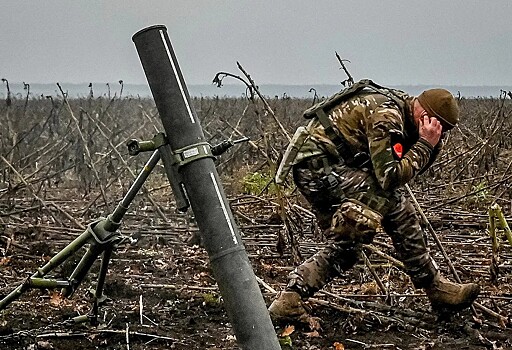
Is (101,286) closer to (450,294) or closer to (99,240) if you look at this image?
(99,240)

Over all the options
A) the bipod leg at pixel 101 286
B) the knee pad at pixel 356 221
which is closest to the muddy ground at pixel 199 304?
the bipod leg at pixel 101 286

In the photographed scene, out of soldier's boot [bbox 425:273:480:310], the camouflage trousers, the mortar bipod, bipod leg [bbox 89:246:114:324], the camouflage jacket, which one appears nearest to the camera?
the mortar bipod

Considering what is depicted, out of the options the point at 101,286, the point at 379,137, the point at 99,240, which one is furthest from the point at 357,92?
the point at 99,240

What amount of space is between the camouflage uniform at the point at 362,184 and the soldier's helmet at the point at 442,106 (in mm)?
166

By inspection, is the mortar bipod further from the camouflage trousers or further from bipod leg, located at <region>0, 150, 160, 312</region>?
the camouflage trousers

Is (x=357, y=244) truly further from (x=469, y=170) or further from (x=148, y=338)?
(x=469, y=170)

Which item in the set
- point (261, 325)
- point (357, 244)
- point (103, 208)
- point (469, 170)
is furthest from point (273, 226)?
Answer: point (261, 325)

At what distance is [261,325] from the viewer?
1.88 m

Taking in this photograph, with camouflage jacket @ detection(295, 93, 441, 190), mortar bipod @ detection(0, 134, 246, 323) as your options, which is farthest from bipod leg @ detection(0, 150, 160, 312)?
camouflage jacket @ detection(295, 93, 441, 190)

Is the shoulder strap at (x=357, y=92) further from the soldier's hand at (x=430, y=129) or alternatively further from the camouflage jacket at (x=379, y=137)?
the soldier's hand at (x=430, y=129)

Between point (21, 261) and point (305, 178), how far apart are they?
262 cm

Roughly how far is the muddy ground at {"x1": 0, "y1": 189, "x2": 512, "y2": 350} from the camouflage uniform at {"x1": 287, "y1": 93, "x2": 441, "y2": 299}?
0.32 m

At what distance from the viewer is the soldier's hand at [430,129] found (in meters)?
4.40

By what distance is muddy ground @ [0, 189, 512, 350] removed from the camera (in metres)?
4.31
